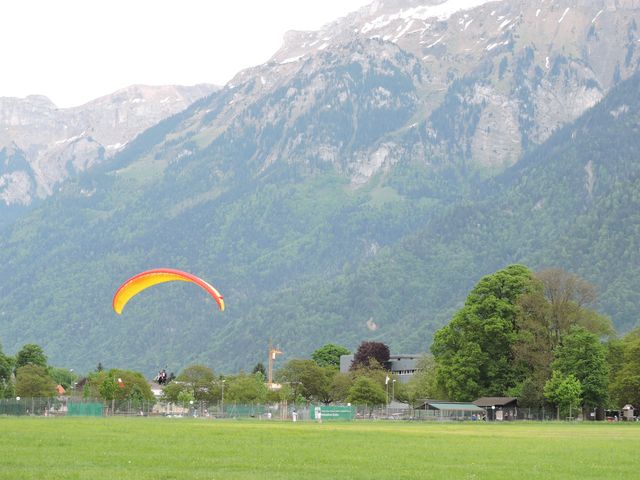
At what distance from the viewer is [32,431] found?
62.9 m

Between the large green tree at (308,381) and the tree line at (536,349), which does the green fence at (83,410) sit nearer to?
the tree line at (536,349)

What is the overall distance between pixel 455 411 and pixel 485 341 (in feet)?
31.4

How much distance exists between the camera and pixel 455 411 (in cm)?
12025

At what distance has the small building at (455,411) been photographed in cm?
11825

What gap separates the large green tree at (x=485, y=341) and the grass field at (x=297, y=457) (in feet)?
167

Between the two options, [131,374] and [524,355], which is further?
[131,374]

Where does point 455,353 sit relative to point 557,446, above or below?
→ above

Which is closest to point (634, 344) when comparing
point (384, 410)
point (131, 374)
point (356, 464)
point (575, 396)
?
point (575, 396)

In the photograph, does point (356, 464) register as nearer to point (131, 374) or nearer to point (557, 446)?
point (557, 446)

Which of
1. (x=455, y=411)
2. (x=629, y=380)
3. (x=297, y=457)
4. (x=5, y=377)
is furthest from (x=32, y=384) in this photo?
(x=297, y=457)

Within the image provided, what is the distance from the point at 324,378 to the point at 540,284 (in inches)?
2608

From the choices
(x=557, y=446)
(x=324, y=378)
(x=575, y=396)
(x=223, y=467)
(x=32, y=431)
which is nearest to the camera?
(x=223, y=467)

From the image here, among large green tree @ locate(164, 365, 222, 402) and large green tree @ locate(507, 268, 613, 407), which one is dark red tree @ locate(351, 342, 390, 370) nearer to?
large green tree @ locate(164, 365, 222, 402)

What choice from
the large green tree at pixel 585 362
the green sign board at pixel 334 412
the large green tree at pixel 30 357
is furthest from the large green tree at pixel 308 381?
the large green tree at pixel 585 362
